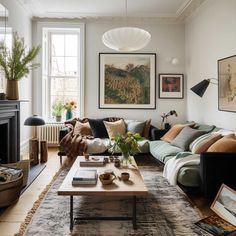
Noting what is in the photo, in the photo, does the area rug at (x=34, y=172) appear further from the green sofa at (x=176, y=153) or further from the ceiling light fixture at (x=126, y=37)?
the ceiling light fixture at (x=126, y=37)

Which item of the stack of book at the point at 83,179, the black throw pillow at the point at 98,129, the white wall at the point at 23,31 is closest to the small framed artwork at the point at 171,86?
the black throw pillow at the point at 98,129

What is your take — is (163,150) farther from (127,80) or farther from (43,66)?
(43,66)

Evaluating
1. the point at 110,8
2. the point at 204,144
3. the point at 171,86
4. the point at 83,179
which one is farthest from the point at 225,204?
the point at 110,8

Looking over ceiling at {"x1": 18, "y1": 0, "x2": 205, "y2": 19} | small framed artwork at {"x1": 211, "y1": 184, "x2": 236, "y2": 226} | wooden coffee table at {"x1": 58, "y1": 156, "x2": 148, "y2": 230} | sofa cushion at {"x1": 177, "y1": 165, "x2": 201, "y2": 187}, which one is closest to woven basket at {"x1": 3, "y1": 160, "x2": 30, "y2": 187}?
wooden coffee table at {"x1": 58, "y1": 156, "x2": 148, "y2": 230}

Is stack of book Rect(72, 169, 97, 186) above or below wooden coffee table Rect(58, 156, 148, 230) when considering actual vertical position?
above

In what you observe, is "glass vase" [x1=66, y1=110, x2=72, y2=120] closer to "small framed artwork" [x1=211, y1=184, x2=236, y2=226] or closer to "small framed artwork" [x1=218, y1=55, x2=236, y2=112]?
"small framed artwork" [x1=218, y1=55, x2=236, y2=112]

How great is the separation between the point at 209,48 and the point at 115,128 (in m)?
2.28

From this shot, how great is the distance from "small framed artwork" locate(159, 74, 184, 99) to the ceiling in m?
1.31

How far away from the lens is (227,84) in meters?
4.07

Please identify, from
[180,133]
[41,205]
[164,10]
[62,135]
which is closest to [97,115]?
[62,135]

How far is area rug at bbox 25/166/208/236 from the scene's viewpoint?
237 cm

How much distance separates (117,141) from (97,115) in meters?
3.00

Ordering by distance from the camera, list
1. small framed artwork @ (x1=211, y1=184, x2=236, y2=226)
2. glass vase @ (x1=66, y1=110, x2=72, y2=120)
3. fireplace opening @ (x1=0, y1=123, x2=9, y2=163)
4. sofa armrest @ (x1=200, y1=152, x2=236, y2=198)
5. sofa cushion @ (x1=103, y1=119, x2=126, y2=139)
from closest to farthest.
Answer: small framed artwork @ (x1=211, y1=184, x2=236, y2=226), sofa armrest @ (x1=200, y1=152, x2=236, y2=198), fireplace opening @ (x1=0, y1=123, x2=9, y2=163), sofa cushion @ (x1=103, y1=119, x2=126, y2=139), glass vase @ (x1=66, y1=110, x2=72, y2=120)

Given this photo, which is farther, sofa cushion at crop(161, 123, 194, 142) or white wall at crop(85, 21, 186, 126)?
white wall at crop(85, 21, 186, 126)
